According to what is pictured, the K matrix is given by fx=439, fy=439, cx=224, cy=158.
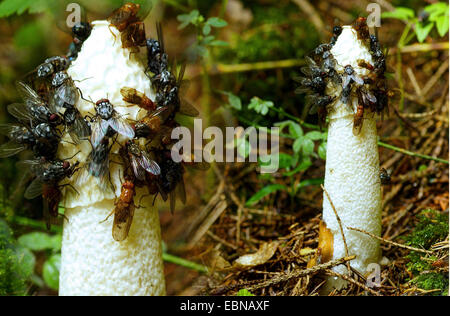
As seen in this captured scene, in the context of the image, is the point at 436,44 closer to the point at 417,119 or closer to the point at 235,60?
the point at 417,119

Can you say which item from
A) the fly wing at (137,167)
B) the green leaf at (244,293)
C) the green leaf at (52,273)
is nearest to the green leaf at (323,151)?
the green leaf at (244,293)

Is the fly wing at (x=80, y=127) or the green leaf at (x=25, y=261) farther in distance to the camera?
the green leaf at (x=25, y=261)

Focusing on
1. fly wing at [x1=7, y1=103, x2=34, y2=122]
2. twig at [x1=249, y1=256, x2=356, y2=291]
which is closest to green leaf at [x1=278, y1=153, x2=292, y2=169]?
twig at [x1=249, y1=256, x2=356, y2=291]

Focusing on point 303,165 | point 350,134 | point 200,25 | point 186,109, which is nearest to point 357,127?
point 350,134

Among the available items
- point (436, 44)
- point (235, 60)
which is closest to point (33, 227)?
point (235, 60)

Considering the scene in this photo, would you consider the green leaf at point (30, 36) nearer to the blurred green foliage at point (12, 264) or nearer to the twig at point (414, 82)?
the blurred green foliage at point (12, 264)

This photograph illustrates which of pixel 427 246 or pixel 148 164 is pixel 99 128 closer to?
pixel 148 164
